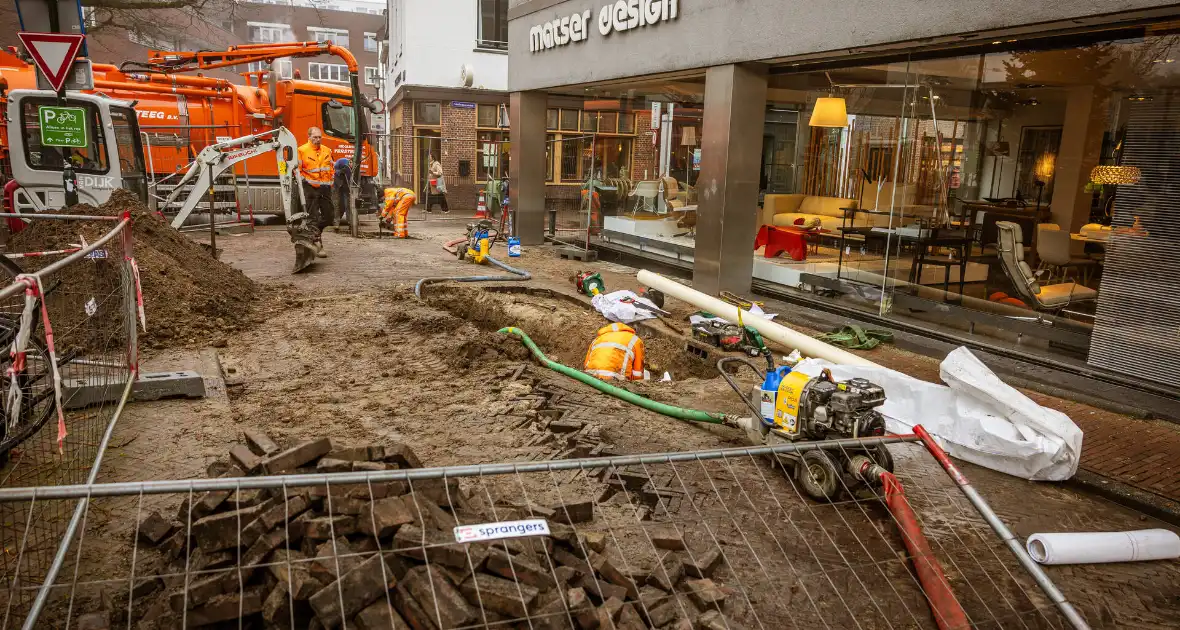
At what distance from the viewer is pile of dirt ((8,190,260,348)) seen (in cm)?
830

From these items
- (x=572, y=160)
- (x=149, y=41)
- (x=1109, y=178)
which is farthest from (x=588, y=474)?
(x=149, y=41)

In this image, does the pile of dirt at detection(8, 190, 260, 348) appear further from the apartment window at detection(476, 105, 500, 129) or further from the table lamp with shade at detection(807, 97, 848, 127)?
the apartment window at detection(476, 105, 500, 129)

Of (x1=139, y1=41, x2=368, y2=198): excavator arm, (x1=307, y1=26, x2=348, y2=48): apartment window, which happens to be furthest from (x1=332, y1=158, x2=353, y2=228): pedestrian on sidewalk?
(x1=307, y1=26, x2=348, y2=48): apartment window

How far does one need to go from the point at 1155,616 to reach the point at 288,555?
420cm

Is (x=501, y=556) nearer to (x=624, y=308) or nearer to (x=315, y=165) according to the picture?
(x=624, y=308)

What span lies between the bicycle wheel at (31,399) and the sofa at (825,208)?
9.42m

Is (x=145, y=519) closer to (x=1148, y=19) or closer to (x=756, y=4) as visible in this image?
(x=1148, y=19)

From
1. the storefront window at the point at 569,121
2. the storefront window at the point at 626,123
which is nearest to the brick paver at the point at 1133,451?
the storefront window at the point at 626,123

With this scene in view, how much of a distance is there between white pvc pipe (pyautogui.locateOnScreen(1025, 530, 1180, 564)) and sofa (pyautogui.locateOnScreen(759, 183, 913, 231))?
6314 millimetres

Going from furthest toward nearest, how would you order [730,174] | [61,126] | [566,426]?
1. [730,174]
2. [61,126]
3. [566,426]

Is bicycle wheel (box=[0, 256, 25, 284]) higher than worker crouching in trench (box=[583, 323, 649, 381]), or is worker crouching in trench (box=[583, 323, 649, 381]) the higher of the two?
bicycle wheel (box=[0, 256, 25, 284])

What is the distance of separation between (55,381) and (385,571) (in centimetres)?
218

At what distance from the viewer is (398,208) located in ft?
61.1

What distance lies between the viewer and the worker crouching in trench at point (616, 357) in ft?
23.8
